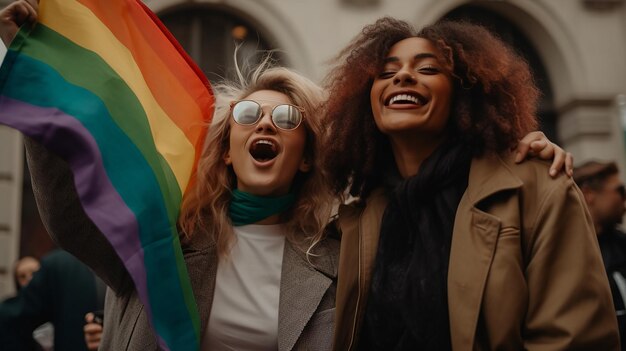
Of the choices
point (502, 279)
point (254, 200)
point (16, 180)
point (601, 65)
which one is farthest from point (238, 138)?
point (601, 65)

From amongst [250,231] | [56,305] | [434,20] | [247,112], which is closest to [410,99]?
[247,112]

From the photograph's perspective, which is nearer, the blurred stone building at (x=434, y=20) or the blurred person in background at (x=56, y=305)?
the blurred person in background at (x=56, y=305)

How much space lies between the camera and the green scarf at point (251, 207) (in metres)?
2.90

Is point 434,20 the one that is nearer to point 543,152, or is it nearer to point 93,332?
point 93,332

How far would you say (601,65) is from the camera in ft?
30.0

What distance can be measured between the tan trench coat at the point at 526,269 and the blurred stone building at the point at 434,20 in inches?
238

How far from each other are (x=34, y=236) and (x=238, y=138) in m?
5.96

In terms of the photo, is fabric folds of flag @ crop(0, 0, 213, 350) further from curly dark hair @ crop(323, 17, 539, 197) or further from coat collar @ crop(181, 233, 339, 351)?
curly dark hair @ crop(323, 17, 539, 197)

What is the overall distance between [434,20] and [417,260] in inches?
268

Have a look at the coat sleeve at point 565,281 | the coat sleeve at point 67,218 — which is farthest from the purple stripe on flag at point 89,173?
the coat sleeve at point 565,281

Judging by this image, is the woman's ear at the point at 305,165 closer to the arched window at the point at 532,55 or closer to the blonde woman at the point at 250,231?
the blonde woman at the point at 250,231

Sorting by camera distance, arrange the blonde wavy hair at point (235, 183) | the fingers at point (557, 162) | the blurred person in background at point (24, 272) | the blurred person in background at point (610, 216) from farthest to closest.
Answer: the blurred person in background at point (24, 272) → the blurred person in background at point (610, 216) → the blonde wavy hair at point (235, 183) → the fingers at point (557, 162)

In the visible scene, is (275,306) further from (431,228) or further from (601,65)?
(601,65)

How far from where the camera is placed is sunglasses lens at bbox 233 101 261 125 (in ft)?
9.66
